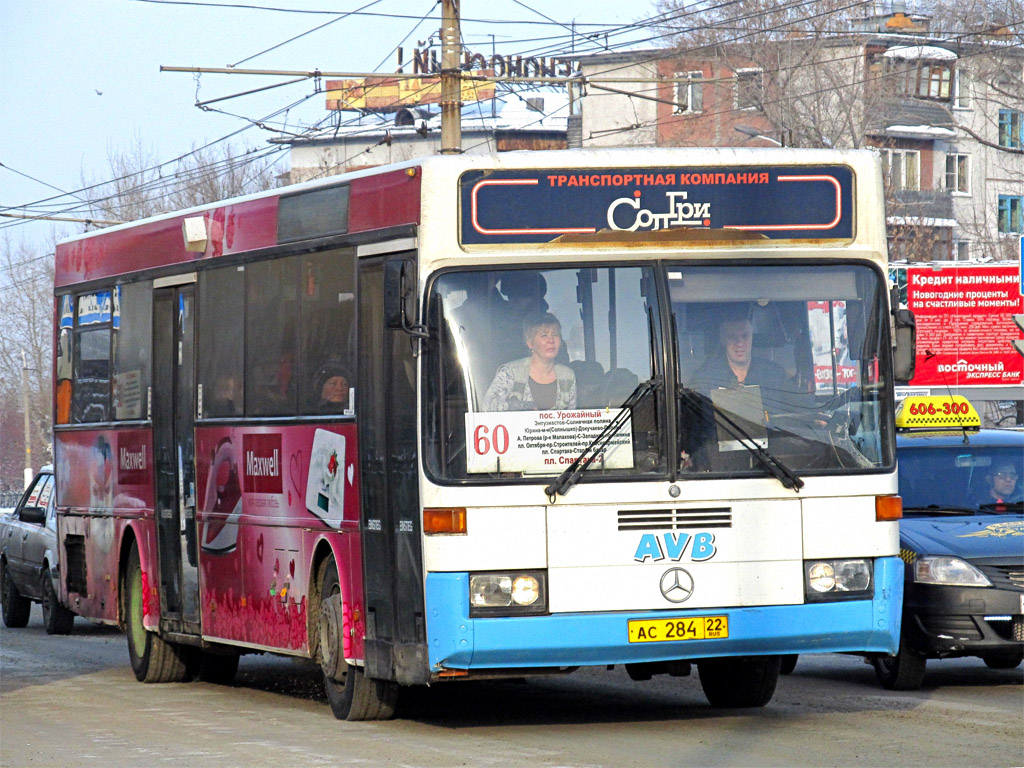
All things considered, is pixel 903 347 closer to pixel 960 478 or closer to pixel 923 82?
pixel 960 478

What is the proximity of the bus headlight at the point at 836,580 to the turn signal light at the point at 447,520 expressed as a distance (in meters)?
1.79

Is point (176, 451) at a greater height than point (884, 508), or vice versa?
point (176, 451)

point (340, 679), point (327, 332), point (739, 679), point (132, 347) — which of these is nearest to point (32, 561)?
point (132, 347)

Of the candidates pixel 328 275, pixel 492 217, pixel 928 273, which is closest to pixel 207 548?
pixel 328 275

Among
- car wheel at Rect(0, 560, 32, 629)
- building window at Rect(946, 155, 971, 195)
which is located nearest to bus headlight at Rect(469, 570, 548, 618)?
car wheel at Rect(0, 560, 32, 629)

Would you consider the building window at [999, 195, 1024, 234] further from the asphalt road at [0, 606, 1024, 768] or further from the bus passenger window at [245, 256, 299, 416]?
the bus passenger window at [245, 256, 299, 416]

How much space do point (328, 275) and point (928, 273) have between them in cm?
2483

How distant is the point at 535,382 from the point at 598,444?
44 cm

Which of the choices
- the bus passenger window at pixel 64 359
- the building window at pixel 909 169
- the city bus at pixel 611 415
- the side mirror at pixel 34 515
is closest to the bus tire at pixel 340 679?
the city bus at pixel 611 415

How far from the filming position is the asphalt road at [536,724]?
920cm

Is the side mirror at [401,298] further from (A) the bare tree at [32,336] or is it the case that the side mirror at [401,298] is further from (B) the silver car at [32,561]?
(A) the bare tree at [32,336]

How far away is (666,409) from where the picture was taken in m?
9.49

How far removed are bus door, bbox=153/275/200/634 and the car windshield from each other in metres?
4.93

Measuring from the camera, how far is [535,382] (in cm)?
944
